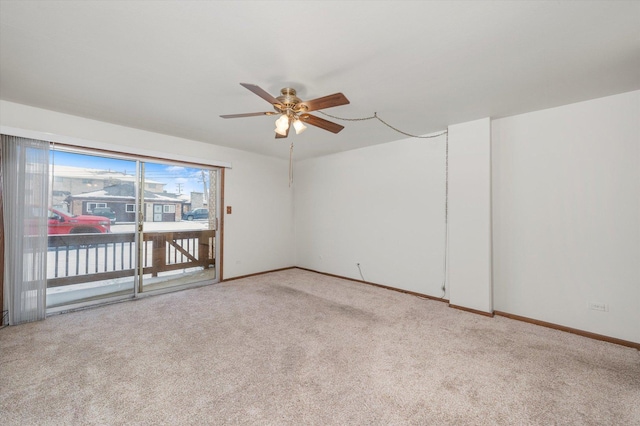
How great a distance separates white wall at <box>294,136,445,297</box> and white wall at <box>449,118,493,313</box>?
0.98ft

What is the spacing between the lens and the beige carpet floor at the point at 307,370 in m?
1.70

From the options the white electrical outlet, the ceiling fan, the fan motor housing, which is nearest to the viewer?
the ceiling fan

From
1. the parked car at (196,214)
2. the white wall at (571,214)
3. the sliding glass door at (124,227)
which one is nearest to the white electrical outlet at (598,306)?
the white wall at (571,214)

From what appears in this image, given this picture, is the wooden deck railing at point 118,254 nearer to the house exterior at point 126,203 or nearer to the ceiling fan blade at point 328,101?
the house exterior at point 126,203

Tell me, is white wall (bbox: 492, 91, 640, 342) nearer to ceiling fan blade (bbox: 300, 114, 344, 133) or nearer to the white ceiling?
the white ceiling

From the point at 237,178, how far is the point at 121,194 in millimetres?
1847

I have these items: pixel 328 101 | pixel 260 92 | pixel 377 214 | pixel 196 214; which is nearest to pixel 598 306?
pixel 377 214

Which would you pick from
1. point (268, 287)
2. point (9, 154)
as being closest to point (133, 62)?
point (9, 154)

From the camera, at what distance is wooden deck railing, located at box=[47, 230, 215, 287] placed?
3.60m

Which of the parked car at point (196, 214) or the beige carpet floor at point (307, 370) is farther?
the parked car at point (196, 214)

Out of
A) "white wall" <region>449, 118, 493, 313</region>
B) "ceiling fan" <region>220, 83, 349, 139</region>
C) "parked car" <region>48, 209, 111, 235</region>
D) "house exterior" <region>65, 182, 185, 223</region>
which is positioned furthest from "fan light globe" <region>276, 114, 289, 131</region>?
"parked car" <region>48, 209, 111, 235</region>

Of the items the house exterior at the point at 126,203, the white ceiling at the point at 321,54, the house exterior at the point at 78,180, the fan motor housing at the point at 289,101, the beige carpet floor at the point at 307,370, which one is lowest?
the beige carpet floor at the point at 307,370

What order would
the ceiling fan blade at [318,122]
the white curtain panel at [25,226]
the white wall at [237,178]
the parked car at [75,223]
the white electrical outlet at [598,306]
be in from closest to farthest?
the ceiling fan blade at [318,122] < the white electrical outlet at [598,306] < the white curtain panel at [25,226] < the white wall at [237,178] < the parked car at [75,223]

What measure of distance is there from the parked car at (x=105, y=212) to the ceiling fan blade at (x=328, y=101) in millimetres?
3380
